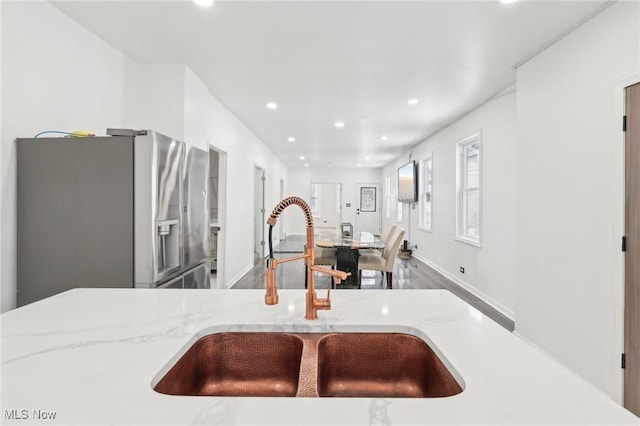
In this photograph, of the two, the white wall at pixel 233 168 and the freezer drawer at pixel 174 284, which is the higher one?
the white wall at pixel 233 168

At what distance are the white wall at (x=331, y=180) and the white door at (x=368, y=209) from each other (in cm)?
15

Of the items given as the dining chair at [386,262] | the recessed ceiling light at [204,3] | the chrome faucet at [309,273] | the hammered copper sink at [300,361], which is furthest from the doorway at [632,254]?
the recessed ceiling light at [204,3]

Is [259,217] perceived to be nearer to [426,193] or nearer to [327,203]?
[426,193]

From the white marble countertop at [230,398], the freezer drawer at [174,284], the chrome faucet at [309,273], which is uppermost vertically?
the chrome faucet at [309,273]

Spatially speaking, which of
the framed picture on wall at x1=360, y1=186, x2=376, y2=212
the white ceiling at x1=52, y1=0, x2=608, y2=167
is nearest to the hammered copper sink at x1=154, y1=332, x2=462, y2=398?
the white ceiling at x1=52, y1=0, x2=608, y2=167

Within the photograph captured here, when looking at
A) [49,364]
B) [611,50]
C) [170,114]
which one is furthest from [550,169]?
[170,114]

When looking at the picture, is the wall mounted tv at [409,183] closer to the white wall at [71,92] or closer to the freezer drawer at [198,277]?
the white wall at [71,92]

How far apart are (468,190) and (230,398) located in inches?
189

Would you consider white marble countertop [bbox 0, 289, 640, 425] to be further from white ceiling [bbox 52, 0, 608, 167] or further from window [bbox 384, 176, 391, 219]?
window [bbox 384, 176, 391, 219]

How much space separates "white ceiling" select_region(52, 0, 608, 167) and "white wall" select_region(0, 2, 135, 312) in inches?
6.6

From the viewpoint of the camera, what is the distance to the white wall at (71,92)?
1838 millimetres

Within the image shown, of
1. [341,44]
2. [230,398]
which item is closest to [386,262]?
[341,44]

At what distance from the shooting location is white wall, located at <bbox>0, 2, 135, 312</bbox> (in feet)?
5.98

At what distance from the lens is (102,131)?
2.57 m
